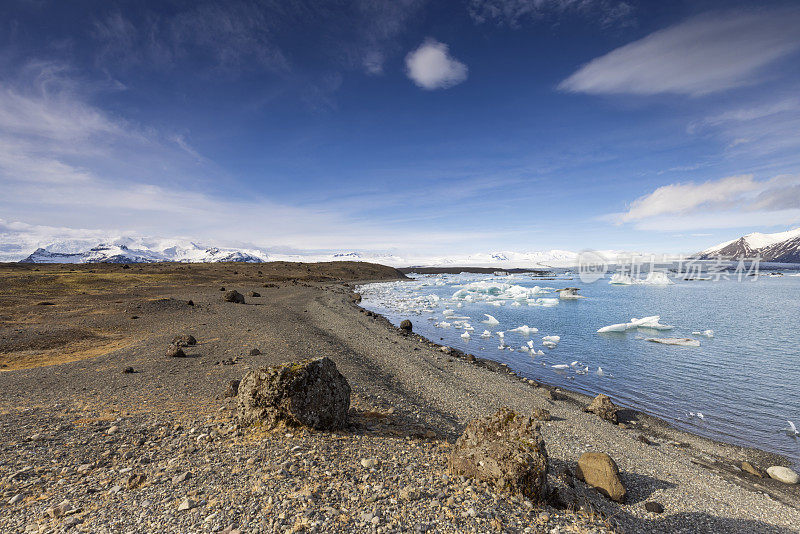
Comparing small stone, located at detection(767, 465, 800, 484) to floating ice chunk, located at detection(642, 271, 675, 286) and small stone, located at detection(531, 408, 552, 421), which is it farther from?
floating ice chunk, located at detection(642, 271, 675, 286)

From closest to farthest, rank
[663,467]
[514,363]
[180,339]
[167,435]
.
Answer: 1. [167,435]
2. [663,467]
3. [180,339]
4. [514,363]

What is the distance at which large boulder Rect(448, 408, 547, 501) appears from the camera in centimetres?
552

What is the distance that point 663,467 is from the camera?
903 centimetres

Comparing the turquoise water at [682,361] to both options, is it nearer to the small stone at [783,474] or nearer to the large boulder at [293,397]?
the small stone at [783,474]

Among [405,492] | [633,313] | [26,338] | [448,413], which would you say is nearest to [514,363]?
[448,413]

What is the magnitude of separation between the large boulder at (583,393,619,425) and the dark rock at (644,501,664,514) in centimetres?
576

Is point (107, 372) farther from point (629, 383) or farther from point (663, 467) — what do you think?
point (629, 383)

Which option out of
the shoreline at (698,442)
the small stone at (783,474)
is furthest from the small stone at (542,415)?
the small stone at (783,474)

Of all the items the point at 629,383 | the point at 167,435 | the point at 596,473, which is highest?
the point at 167,435

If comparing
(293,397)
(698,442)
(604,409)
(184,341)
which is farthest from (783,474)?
(184,341)

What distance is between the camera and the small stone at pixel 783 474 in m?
9.09

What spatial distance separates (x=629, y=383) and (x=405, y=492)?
16638mm

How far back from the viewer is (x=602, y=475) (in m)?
7.25

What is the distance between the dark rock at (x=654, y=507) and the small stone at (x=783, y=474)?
5.48 meters
